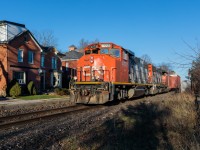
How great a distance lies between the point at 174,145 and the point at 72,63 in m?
46.9

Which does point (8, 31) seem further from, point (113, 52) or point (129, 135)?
point (129, 135)

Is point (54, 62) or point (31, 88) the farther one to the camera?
point (54, 62)

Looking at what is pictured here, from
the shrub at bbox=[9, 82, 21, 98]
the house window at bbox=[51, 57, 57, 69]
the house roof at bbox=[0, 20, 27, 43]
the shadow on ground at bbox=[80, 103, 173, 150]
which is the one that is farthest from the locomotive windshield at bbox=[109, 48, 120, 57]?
the house window at bbox=[51, 57, 57, 69]

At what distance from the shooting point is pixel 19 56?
3020cm

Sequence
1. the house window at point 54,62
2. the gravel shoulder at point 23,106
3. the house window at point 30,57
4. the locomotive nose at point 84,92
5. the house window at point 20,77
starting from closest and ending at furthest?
the gravel shoulder at point 23,106 < the locomotive nose at point 84,92 < the house window at point 20,77 < the house window at point 30,57 < the house window at point 54,62

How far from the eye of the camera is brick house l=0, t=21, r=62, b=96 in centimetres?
2789

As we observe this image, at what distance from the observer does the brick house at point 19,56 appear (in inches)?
1098

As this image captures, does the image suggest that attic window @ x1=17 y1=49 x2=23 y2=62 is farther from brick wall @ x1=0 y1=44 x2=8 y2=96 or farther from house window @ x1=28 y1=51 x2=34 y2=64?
brick wall @ x1=0 y1=44 x2=8 y2=96

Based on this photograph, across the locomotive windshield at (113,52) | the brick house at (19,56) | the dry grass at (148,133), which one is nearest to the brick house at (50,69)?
the brick house at (19,56)

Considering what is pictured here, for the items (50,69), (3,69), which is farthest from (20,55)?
(50,69)

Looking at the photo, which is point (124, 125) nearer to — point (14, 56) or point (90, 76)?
point (90, 76)

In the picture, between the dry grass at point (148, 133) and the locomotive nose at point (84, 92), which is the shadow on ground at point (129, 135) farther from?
the locomotive nose at point (84, 92)

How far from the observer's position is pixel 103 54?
661 inches

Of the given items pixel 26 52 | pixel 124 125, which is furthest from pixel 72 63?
pixel 124 125
